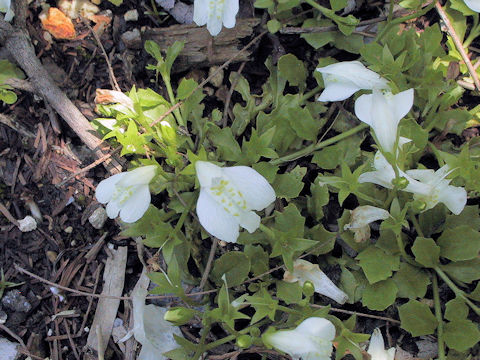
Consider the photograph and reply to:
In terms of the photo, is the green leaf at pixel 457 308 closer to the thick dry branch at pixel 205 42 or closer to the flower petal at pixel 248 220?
the flower petal at pixel 248 220

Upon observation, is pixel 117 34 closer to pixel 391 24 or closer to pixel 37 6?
pixel 37 6

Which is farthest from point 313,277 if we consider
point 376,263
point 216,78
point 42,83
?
point 42,83

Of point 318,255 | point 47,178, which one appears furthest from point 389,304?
point 47,178

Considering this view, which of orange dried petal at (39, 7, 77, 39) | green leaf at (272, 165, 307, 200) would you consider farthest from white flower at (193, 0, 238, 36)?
orange dried petal at (39, 7, 77, 39)

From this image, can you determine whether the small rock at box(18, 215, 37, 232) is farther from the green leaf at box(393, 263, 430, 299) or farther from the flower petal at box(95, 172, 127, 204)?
the green leaf at box(393, 263, 430, 299)

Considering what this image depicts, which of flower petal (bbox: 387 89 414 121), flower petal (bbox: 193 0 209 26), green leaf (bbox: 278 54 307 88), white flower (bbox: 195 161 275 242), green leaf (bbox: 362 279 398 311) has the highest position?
flower petal (bbox: 193 0 209 26)

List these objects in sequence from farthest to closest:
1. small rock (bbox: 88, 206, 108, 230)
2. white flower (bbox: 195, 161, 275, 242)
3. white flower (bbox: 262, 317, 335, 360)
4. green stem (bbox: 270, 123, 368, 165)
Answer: small rock (bbox: 88, 206, 108, 230) → green stem (bbox: 270, 123, 368, 165) → white flower (bbox: 195, 161, 275, 242) → white flower (bbox: 262, 317, 335, 360)

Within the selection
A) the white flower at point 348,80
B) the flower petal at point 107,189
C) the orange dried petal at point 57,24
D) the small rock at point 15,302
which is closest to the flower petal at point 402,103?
the white flower at point 348,80

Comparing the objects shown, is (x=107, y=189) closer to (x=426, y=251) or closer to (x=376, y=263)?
(x=376, y=263)
